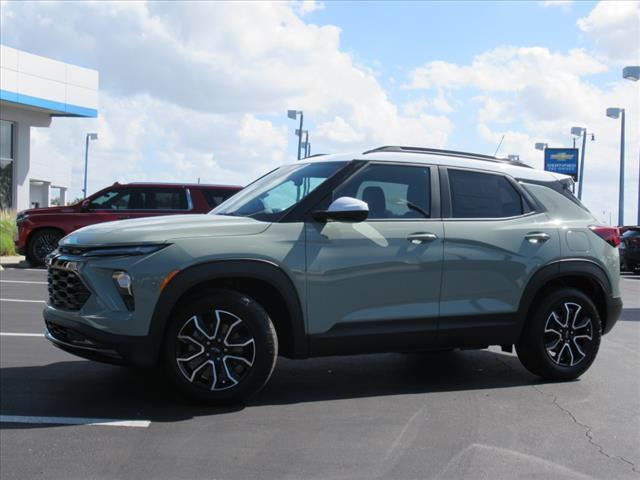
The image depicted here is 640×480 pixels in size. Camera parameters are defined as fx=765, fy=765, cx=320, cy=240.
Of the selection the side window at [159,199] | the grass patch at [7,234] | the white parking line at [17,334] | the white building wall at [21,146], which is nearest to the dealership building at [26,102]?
the white building wall at [21,146]

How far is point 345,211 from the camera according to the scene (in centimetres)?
527

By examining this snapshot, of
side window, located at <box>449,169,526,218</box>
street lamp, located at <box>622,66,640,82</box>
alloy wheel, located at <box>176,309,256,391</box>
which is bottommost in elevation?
alloy wheel, located at <box>176,309,256,391</box>

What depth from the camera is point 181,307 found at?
514 centimetres

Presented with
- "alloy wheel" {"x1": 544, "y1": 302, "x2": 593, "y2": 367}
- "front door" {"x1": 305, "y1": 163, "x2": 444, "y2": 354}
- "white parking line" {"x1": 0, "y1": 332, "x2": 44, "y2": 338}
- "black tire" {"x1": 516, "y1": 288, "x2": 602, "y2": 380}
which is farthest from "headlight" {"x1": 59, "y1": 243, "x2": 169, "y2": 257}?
"white parking line" {"x1": 0, "y1": 332, "x2": 44, "y2": 338}

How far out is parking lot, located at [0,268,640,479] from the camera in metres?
4.20

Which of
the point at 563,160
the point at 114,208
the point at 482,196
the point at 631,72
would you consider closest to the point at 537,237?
the point at 482,196

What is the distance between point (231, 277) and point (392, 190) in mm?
1459

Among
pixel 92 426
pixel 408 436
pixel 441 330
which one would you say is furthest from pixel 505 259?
pixel 92 426

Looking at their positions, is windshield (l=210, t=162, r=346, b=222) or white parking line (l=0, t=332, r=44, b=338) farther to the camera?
white parking line (l=0, t=332, r=44, b=338)

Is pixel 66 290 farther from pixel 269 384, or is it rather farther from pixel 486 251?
pixel 486 251

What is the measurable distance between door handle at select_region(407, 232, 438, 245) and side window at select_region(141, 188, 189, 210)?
10567mm

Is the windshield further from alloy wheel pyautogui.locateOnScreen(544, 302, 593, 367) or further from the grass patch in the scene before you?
the grass patch

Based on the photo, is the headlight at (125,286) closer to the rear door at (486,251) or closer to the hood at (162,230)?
the hood at (162,230)

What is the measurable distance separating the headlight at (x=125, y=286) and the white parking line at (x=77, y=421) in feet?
2.38
